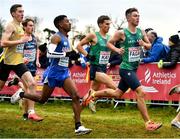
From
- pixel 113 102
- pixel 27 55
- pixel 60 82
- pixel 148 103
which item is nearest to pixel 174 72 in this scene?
pixel 148 103

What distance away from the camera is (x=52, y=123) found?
10.4m

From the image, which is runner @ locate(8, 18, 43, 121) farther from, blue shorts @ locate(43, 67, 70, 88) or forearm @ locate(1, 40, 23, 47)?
blue shorts @ locate(43, 67, 70, 88)

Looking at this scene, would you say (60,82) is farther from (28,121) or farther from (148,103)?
(148,103)

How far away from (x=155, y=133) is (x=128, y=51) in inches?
65.8

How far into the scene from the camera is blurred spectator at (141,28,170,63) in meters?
13.9

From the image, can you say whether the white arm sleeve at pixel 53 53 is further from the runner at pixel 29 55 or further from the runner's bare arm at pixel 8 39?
the runner at pixel 29 55

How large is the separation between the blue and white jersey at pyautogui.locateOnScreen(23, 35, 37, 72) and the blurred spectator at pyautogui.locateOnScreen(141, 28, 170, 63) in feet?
11.4

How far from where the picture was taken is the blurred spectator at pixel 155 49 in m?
13.9

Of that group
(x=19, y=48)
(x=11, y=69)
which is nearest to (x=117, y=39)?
(x=19, y=48)

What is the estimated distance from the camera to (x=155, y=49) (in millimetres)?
14227

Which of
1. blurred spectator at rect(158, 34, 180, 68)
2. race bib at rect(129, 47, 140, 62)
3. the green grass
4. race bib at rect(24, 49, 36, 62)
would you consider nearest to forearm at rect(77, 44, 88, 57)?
race bib at rect(24, 49, 36, 62)

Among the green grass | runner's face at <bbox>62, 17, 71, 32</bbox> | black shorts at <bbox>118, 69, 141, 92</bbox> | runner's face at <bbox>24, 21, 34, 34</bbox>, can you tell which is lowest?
the green grass

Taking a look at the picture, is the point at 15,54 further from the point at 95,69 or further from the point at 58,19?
the point at 95,69

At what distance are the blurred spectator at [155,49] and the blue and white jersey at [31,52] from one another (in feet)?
11.4
